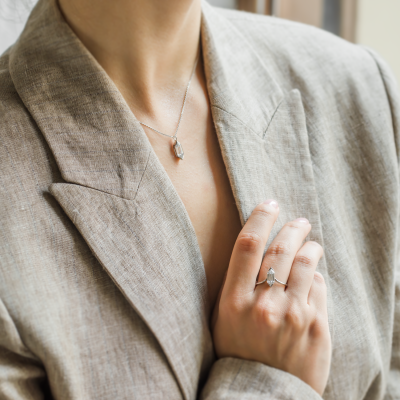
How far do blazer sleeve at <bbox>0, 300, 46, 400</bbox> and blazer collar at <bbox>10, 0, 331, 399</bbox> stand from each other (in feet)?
0.52

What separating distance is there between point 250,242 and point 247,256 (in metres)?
0.02

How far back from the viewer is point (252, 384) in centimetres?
69

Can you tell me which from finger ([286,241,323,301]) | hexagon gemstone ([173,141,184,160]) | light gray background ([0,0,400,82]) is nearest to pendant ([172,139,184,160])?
hexagon gemstone ([173,141,184,160])

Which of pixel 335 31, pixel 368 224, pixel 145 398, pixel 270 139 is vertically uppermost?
pixel 335 31

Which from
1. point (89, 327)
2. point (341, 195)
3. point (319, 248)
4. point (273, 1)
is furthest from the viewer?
point (273, 1)

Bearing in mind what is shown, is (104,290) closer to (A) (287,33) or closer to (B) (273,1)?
(A) (287,33)

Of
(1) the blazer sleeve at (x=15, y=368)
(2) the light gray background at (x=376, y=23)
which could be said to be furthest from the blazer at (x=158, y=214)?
(2) the light gray background at (x=376, y=23)

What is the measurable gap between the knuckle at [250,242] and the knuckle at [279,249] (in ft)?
0.13

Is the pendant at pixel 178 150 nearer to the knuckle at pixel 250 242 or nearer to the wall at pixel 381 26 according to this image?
the knuckle at pixel 250 242

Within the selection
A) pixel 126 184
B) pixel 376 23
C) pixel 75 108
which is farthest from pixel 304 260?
pixel 376 23

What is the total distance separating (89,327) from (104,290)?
0.20 feet

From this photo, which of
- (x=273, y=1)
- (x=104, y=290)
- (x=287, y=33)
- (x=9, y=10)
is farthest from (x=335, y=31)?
(x=104, y=290)

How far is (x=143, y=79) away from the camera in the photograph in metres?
0.76

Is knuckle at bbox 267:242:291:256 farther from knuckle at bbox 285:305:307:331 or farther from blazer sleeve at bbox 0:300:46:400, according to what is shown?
blazer sleeve at bbox 0:300:46:400
